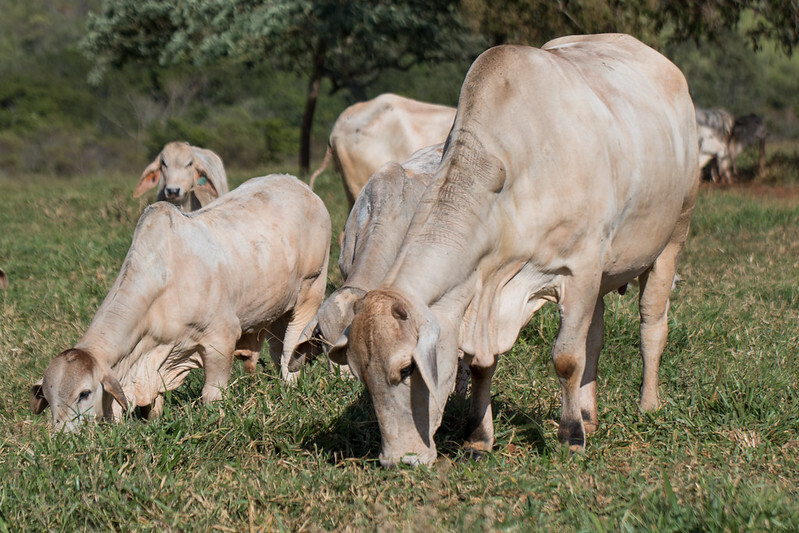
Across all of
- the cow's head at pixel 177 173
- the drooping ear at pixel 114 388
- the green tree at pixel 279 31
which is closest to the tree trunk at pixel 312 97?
the green tree at pixel 279 31

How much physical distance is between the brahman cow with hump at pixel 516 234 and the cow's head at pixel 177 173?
529 centimetres

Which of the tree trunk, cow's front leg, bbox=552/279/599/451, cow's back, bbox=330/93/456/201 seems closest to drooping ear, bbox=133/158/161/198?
cow's back, bbox=330/93/456/201

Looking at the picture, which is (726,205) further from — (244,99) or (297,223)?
(244,99)

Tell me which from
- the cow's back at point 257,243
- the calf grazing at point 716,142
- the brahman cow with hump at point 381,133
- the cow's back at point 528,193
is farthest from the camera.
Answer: the calf grazing at point 716,142

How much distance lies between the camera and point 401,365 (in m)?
3.43

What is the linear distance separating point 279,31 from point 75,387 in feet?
46.6

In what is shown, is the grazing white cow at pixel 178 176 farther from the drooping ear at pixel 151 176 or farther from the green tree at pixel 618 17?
the green tree at pixel 618 17

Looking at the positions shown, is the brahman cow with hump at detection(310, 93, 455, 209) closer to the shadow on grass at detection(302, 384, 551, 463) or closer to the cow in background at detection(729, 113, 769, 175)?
the shadow on grass at detection(302, 384, 551, 463)

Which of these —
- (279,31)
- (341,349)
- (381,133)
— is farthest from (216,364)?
(279,31)

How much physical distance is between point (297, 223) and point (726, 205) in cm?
773

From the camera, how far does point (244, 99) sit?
137 feet

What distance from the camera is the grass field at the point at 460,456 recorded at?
142 inches

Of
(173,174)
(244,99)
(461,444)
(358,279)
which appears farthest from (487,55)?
(244,99)

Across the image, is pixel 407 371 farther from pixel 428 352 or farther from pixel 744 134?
pixel 744 134
